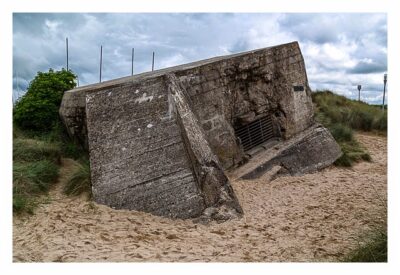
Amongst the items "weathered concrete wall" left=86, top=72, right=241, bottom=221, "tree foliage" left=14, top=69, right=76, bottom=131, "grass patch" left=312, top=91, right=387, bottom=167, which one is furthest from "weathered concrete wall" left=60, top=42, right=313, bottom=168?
"grass patch" left=312, top=91, right=387, bottom=167

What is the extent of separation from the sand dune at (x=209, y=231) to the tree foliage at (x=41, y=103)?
2.33 meters

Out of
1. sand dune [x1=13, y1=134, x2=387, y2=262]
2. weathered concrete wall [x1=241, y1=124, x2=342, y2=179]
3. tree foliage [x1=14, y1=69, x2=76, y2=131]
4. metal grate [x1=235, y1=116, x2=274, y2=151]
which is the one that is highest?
tree foliage [x1=14, y1=69, x2=76, y2=131]

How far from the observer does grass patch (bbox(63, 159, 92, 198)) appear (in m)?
5.27

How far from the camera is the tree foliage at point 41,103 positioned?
7523 mm

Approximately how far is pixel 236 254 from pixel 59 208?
2055 mm

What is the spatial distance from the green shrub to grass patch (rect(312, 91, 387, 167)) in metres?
4.56

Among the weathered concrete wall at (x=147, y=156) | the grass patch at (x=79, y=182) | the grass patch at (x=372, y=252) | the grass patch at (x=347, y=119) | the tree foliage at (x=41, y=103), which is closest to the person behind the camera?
the grass patch at (x=372, y=252)

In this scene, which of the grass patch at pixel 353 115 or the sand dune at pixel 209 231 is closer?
the sand dune at pixel 209 231

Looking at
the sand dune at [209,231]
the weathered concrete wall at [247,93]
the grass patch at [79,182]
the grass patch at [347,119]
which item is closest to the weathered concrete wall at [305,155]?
the weathered concrete wall at [247,93]

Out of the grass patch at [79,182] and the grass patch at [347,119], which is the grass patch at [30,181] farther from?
the grass patch at [347,119]

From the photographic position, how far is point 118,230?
4.26 metres

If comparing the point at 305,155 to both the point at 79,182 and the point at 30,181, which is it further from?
the point at 30,181

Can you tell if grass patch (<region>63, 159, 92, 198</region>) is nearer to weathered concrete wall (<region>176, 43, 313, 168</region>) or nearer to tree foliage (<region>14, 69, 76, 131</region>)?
weathered concrete wall (<region>176, 43, 313, 168</region>)
